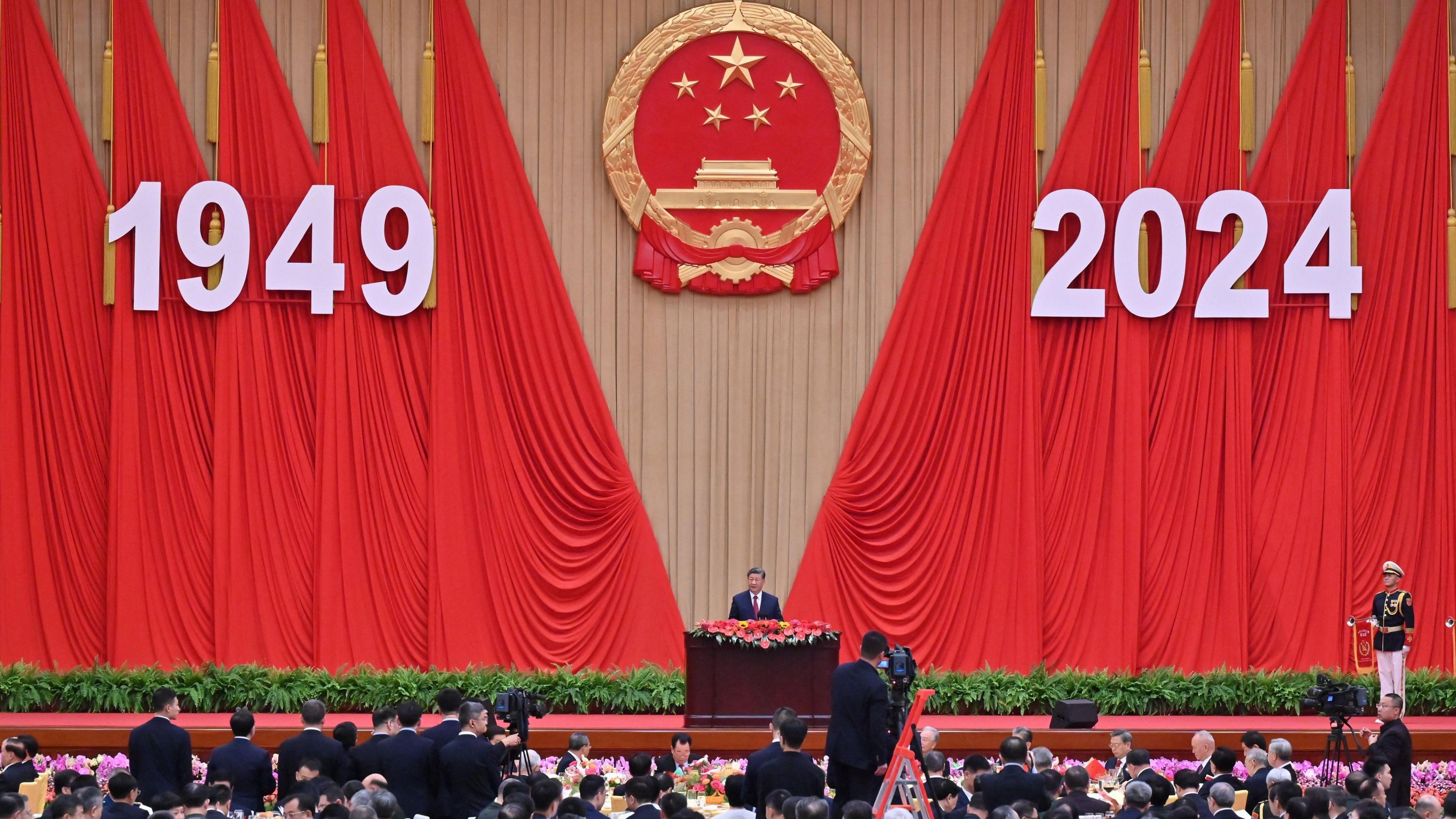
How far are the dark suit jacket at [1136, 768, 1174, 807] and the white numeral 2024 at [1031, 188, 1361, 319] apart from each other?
6.29m

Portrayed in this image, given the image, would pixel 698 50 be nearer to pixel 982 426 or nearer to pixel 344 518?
pixel 982 426

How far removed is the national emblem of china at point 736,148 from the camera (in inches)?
538

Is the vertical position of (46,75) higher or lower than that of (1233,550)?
higher

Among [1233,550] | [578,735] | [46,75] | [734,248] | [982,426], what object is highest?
[46,75]

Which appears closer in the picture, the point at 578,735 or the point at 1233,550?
the point at 578,735

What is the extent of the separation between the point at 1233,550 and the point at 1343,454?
3.68 feet

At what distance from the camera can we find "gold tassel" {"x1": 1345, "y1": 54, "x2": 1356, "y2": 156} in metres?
13.5

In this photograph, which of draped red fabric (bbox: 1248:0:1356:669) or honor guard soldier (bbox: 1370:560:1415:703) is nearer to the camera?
honor guard soldier (bbox: 1370:560:1415:703)

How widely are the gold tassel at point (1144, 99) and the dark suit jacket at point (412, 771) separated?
8.11 metres

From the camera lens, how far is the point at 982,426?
1356cm

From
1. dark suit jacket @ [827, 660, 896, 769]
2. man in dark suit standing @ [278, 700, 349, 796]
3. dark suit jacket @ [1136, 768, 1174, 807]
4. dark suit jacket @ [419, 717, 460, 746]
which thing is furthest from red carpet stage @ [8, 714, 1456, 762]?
dark suit jacket @ [1136, 768, 1174, 807]

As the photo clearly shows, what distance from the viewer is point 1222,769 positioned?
326 inches

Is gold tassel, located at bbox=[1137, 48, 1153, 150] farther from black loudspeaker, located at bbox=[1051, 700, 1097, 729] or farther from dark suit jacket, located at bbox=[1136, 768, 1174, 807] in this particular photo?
dark suit jacket, located at bbox=[1136, 768, 1174, 807]

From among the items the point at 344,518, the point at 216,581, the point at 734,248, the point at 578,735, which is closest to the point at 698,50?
the point at 734,248
